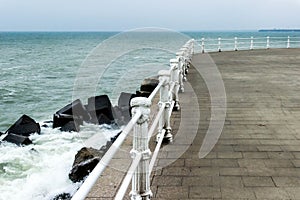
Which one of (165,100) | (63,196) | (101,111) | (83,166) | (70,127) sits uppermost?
(165,100)

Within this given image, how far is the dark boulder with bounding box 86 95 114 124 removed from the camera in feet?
48.1

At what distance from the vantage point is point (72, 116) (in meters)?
15.3

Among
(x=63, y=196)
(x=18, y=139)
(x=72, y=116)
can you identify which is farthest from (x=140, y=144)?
(x=72, y=116)

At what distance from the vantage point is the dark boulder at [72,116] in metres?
14.9

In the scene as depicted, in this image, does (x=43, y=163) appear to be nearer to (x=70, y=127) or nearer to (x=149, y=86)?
(x=70, y=127)

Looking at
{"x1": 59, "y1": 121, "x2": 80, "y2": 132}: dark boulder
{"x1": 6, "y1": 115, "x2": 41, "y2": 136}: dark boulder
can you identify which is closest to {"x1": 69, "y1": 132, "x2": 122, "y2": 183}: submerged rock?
{"x1": 59, "y1": 121, "x2": 80, "y2": 132}: dark boulder

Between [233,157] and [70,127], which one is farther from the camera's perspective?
[70,127]

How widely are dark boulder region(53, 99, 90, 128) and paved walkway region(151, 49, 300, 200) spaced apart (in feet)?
20.3

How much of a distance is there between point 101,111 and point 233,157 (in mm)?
10032

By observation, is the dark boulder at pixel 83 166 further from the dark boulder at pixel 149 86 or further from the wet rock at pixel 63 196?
the dark boulder at pixel 149 86

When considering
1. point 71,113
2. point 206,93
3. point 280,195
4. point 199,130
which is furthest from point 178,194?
point 71,113

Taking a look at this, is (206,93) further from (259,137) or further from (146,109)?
(146,109)

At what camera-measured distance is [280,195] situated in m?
4.05

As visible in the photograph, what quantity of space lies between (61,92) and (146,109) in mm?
24022
